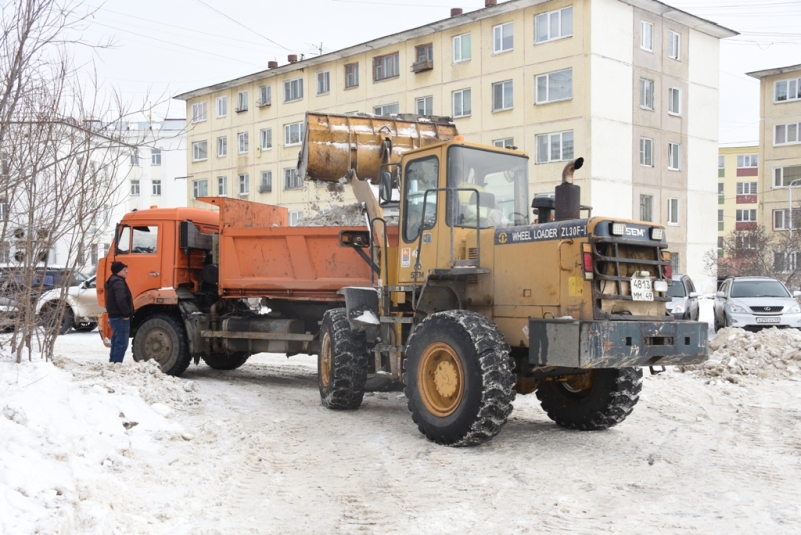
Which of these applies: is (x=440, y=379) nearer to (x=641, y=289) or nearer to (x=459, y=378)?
(x=459, y=378)

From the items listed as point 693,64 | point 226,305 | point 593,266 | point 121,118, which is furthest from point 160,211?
point 693,64

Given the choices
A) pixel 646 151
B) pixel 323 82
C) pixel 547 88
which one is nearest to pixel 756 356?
pixel 547 88

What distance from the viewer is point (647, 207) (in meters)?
34.0

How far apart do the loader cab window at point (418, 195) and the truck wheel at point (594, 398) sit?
224 cm

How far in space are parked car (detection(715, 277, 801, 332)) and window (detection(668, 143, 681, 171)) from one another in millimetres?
15483

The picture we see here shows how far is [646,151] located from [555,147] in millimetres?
4437

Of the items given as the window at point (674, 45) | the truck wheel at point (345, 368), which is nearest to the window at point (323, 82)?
the window at point (674, 45)

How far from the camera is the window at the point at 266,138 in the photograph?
43.6 m

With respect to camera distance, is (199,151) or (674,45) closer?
(674,45)

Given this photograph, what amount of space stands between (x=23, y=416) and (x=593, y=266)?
16.3 ft

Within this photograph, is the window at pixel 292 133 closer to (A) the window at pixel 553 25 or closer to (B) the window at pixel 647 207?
(A) the window at pixel 553 25

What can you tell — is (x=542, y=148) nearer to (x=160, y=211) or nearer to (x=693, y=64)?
(x=693, y=64)

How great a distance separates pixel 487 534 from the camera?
5090 millimetres

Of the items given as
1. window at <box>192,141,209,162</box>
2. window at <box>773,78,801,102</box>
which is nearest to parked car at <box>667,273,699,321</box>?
window at <box>192,141,209,162</box>
